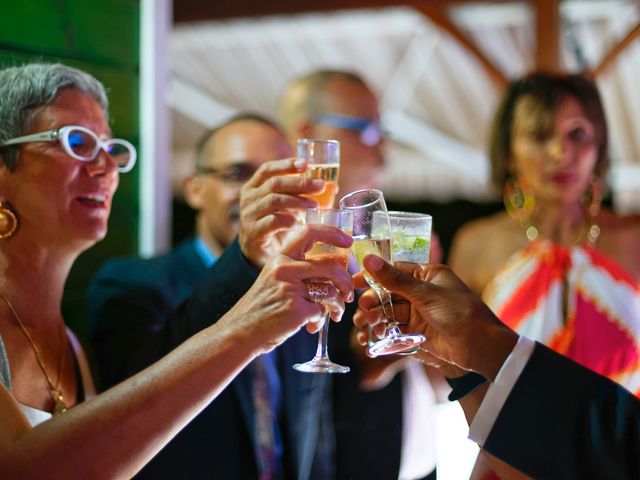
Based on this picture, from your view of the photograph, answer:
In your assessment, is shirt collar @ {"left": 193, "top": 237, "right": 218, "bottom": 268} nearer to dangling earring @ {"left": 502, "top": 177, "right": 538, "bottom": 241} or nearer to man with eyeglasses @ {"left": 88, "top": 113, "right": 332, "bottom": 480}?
man with eyeglasses @ {"left": 88, "top": 113, "right": 332, "bottom": 480}

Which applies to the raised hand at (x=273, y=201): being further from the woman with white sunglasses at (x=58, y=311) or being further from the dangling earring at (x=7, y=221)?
the dangling earring at (x=7, y=221)

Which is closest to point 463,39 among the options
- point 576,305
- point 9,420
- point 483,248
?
point 483,248

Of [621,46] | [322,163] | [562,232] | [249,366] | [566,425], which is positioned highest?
[621,46]

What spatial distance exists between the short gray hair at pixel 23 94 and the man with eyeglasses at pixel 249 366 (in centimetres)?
50

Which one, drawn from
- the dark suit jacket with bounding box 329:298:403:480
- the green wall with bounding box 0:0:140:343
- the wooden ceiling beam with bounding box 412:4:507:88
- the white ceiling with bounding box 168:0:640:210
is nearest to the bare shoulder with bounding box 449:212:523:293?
the dark suit jacket with bounding box 329:298:403:480

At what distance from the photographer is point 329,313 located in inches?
71.0

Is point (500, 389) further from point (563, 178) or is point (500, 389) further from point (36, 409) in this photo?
point (563, 178)

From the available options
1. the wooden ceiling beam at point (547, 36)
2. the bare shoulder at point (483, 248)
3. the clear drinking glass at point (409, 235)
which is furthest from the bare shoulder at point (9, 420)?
the wooden ceiling beam at point (547, 36)

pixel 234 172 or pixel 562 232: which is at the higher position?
pixel 234 172

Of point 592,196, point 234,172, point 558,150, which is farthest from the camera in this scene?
point 234,172

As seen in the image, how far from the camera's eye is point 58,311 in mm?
2188

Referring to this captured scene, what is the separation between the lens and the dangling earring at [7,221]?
6.43 ft

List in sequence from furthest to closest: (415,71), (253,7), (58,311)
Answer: (415,71), (253,7), (58,311)

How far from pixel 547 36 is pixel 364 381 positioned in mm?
4533
